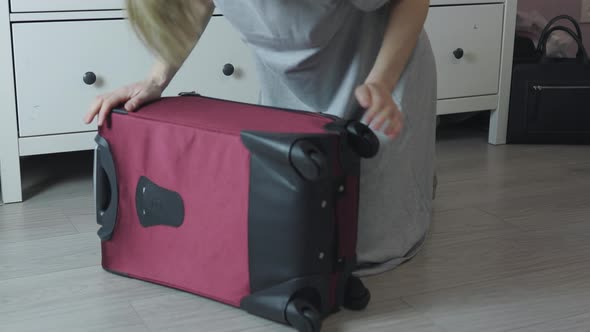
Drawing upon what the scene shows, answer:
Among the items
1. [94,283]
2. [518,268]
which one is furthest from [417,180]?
[94,283]

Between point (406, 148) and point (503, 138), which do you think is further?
point (503, 138)

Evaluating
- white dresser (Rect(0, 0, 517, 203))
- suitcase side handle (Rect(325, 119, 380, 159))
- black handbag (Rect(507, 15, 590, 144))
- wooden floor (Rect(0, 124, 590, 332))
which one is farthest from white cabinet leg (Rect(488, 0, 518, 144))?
suitcase side handle (Rect(325, 119, 380, 159))

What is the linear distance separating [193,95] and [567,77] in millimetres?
1113

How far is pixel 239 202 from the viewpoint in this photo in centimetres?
99

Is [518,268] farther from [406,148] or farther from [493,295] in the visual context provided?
[406,148]

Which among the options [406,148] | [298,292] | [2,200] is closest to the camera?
[298,292]

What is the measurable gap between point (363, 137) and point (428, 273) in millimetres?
323

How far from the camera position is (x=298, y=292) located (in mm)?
975

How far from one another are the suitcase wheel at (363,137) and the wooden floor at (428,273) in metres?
0.24

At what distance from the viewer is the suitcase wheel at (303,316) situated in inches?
37.5

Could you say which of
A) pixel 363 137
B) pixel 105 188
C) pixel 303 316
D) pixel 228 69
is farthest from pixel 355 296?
pixel 228 69

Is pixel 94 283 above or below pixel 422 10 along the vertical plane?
below

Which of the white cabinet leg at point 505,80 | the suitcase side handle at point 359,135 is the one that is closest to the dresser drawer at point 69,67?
the suitcase side handle at point 359,135

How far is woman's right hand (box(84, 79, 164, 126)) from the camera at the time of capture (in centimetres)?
112
